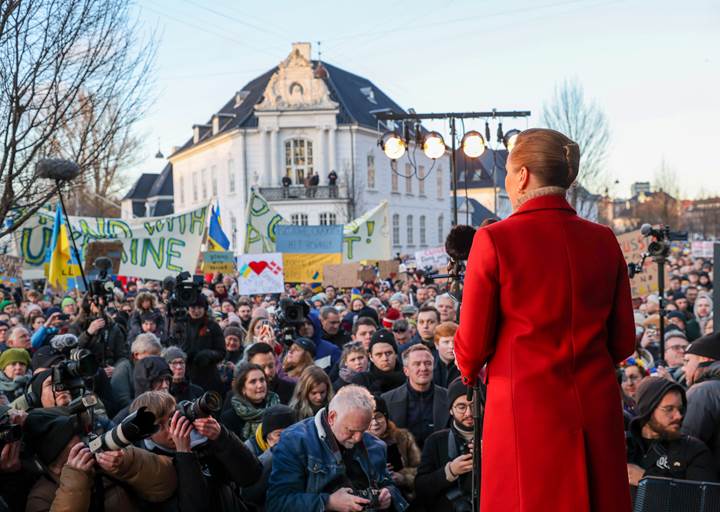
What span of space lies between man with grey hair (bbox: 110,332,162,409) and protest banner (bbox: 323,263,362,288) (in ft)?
36.6

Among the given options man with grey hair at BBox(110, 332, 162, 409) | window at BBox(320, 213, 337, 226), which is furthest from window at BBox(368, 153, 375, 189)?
man with grey hair at BBox(110, 332, 162, 409)

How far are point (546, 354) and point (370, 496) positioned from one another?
79.5 inches

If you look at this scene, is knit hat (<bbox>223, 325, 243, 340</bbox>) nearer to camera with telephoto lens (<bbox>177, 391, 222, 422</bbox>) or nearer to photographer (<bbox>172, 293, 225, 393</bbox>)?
photographer (<bbox>172, 293, 225, 393</bbox>)

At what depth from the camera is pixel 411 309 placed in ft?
42.4

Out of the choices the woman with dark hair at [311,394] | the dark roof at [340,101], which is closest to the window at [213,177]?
the dark roof at [340,101]

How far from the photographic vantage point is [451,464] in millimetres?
4797

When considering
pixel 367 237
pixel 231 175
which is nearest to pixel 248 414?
pixel 367 237

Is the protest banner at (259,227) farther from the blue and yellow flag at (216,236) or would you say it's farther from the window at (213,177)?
the window at (213,177)

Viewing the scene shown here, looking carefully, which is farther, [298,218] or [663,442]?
[298,218]

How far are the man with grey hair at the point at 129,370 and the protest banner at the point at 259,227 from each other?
12.2 m

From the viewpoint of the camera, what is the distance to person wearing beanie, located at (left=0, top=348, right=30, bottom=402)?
6.99 meters

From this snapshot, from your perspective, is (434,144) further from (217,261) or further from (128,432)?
(217,261)

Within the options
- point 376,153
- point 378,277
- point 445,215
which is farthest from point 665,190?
point 378,277

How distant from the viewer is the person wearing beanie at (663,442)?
186 inches
